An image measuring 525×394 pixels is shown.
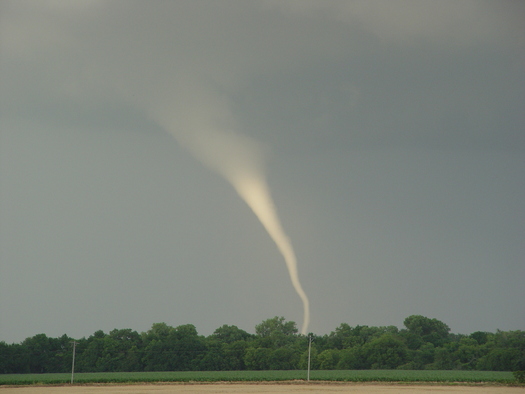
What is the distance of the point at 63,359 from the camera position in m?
129

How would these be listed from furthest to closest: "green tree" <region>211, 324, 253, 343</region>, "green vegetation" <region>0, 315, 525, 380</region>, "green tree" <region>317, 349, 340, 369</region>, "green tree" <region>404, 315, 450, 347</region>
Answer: "green tree" <region>404, 315, 450, 347</region>, "green tree" <region>211, 324, 253, 343</region>, "green tree" <region>317, 349, 340, 369</region>, "green vegetation" <region>0, 315, 525, 380</region>

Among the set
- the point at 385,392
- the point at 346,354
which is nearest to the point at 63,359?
the point at 346,354

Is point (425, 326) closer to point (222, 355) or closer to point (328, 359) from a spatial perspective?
point (328, 359)

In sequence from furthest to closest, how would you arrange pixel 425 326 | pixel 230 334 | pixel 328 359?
pixel 425 326 < pixel 230 334 < pixel 328 359

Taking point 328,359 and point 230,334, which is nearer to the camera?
point 328,359

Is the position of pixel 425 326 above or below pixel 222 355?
above

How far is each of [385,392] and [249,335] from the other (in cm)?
10890

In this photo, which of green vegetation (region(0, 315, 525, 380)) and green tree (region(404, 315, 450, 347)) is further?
green tree (region(404, 315, 450, 347))

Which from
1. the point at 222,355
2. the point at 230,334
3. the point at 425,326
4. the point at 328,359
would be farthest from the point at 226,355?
the point at 425,326

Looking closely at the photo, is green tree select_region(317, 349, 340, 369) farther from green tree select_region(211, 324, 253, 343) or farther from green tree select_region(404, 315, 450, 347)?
green tree select_region(404, 315, 450, 347)

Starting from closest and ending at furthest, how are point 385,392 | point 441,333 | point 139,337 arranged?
1. point 385,392
2. point 139,337
3. point 441,333

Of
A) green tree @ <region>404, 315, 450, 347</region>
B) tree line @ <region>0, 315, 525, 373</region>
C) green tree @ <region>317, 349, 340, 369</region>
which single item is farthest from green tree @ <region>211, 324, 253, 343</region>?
green tree @ <region>404, 315, 450, 347</region>

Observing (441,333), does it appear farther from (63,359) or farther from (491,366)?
(63,359)

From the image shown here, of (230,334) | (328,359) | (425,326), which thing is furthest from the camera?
(425,326)
